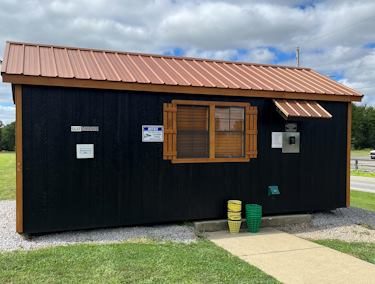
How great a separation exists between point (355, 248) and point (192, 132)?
130 inches

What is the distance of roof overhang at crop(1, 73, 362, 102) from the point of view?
6148mm

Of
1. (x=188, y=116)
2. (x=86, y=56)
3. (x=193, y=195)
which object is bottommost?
(x=193, y=195)

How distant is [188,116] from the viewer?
7371 millimetres

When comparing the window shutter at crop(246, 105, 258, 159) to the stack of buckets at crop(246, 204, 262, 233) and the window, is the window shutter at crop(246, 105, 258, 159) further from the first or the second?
the stack of buckets at crop(246, 204, 262, 233)

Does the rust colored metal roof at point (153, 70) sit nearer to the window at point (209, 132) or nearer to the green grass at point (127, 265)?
the window at point (209, 132)

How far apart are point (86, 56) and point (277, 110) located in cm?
381

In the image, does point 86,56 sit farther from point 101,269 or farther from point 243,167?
point 101,269

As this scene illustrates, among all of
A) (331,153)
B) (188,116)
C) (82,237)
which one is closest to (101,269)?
(82,237)

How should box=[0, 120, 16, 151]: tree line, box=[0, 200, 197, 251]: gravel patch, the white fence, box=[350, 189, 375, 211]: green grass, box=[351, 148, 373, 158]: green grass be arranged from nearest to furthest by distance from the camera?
box=[0, 200, 197, 251]: gravel patch, box=[350, 189, 375, 211]: green grass, the white fence, box=[351, 148, 373, 158]: green grass, box=[0, 120, 16, 151]: tree line

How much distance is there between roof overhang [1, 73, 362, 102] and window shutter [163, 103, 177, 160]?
Result: 0.32 m

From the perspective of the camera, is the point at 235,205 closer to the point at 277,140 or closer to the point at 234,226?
the point at 234,226

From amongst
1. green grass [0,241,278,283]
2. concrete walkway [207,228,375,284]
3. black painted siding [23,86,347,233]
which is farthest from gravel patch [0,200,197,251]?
concrete walkway [207,228,375,284]

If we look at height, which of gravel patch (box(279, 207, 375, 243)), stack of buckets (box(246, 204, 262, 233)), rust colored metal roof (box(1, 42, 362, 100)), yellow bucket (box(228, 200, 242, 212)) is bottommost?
gravel patch (box(279, 207, 375, 243))

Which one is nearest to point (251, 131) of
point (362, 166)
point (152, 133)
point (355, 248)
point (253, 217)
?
point (253, 217)
